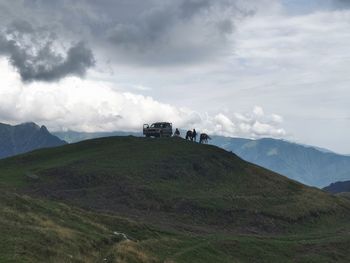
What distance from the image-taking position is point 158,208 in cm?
6253

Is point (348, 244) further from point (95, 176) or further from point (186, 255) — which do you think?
point (95, 176)

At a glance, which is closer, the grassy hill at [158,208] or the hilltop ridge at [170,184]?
the grassy hill at [158,208]

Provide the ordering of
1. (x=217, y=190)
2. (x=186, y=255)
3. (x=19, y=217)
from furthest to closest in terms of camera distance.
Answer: (x=217, y=190) → (x=186, y=255) → (x=19, y=217)

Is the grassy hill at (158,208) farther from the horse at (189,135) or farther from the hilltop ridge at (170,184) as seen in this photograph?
the horse at (189,135)

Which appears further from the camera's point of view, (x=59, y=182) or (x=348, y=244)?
(x=59, y=182)

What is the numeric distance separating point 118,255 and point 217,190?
147 ft

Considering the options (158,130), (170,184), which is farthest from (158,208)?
(158,130)

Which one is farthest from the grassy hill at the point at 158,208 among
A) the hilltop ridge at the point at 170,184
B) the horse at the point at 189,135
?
the horse at the point at 189,135

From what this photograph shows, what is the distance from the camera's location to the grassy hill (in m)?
34.4

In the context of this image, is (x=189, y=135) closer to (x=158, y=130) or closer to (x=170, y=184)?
(x=158, y=130)

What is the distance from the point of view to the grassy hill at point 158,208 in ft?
113

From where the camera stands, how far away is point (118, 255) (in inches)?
1249

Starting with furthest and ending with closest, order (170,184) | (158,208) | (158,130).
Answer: (158,130), (170,184), (158,208)

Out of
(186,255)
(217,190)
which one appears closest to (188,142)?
(217,190)
